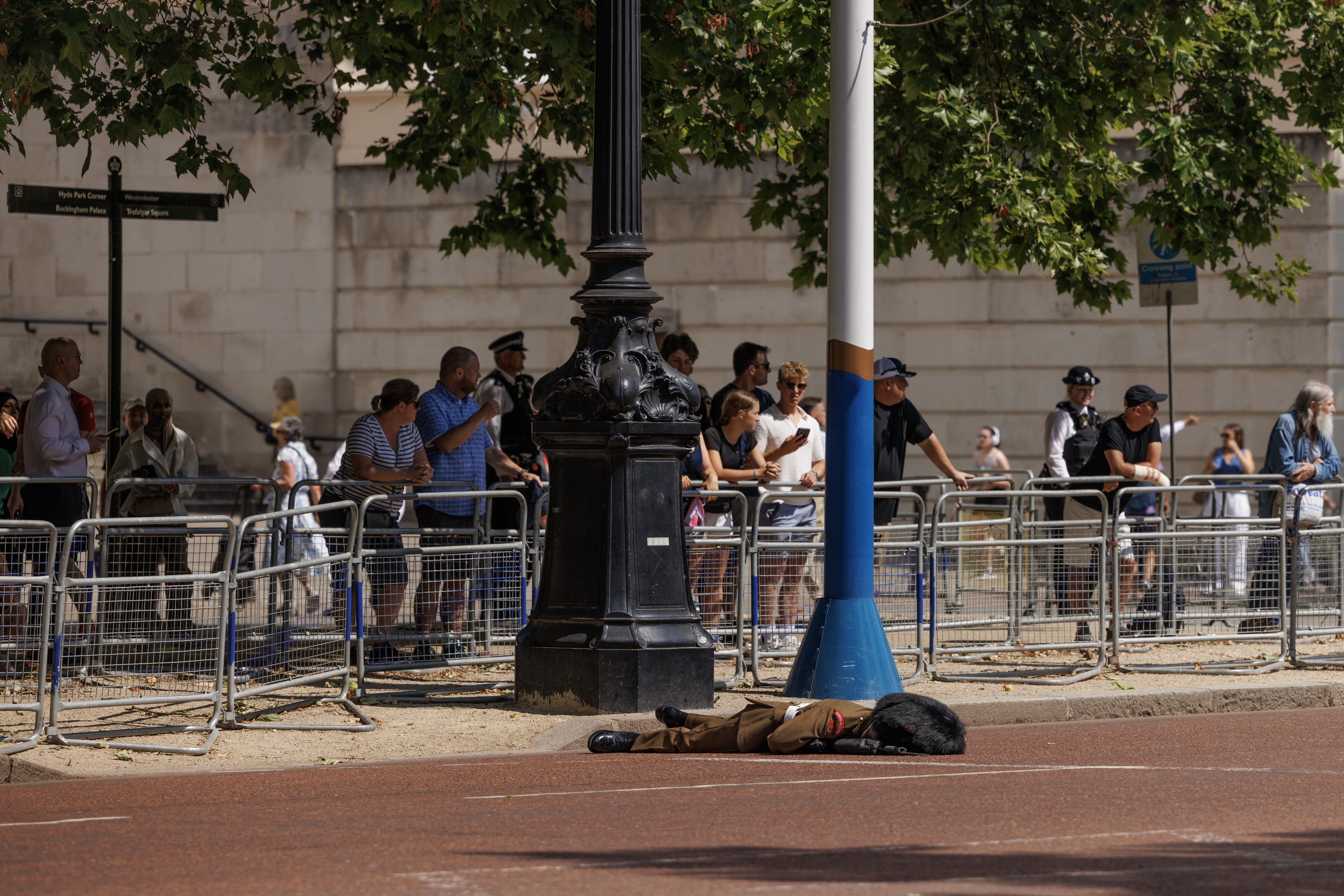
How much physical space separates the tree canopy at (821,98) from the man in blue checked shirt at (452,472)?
6.06ft

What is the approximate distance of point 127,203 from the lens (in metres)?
11.6

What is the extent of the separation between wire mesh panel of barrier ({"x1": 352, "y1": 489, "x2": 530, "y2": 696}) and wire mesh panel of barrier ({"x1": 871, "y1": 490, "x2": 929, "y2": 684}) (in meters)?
2.23

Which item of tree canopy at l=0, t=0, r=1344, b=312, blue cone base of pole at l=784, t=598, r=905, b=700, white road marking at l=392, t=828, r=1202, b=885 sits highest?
tree canopy at l=0, t=0, r=1344, b=312

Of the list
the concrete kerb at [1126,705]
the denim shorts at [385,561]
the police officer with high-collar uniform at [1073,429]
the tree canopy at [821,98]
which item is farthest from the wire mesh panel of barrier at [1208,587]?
the denim shorts at [385,561]

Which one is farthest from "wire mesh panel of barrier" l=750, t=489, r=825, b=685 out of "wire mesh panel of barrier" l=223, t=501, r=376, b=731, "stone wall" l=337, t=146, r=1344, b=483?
"stone wall" l=337, t=146, r=1344, b=483

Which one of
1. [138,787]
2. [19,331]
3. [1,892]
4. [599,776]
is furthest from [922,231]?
[19,331]

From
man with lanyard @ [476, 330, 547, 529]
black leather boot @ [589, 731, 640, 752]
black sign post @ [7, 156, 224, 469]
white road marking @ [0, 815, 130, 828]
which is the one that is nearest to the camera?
white road marking @ [0, 815, 130, 828]

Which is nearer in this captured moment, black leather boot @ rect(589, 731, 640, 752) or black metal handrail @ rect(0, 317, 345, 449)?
black leather boot @ rect(589, 731, 640, 752)

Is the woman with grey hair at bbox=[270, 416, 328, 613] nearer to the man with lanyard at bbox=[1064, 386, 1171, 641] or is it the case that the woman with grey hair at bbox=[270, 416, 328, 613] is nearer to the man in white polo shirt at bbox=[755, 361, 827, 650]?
the man in white polo shirt at bbox=[755, 361, 827, 650]

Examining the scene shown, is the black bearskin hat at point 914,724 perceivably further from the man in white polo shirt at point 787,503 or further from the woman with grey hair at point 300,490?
the woman with grey hair at point 300,490

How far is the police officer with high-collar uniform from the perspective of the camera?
1417 cm

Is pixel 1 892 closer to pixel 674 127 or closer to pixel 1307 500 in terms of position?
pixel 674 127

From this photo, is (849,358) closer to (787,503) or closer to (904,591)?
(904,591)

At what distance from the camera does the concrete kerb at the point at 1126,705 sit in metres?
9.23
